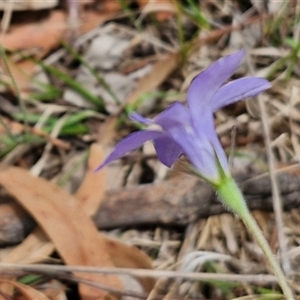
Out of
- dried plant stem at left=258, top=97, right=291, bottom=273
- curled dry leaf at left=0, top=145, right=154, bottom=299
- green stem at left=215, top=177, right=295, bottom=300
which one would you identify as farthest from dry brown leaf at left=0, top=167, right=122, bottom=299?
green stem at left=215, top=177, right=295, bottom=300

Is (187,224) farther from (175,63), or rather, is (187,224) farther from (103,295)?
(175,63)

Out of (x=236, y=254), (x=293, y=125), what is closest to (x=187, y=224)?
(x=236, y=254)

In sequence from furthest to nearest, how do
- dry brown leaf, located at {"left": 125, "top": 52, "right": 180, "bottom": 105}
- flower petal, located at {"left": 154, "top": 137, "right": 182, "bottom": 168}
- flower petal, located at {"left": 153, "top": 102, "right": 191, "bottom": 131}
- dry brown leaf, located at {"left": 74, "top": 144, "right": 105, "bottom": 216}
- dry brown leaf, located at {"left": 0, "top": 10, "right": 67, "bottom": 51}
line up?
dry brown leaf, located at {"left": 0, "top": 10, "right": 67, "bottom": 51}
dry brown leaf, located at {"left": 125, "top": 52, "right": 180, "bottom": 105}
dry brown leaf, located at {"left": 74, "top": 144, "right": 105, "bottom": 216}
flower petal, located at {"left": 154, "top": 137, "right": 182, "bottom": 168}
flower petal, located at {"left": 153, "top": 102, "right": 191, "bottom": 131}

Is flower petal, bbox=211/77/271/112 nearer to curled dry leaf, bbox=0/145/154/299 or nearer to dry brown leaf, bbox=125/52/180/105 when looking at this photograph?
curled dry leaf, bbox=0/145/154/299

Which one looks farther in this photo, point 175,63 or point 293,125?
point 175,63

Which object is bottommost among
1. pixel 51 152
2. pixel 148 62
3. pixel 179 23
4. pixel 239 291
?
pixel 239 291

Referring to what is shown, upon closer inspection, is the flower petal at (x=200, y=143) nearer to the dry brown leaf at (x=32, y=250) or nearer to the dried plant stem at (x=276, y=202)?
the dried plant stem at (x=276, y=202)

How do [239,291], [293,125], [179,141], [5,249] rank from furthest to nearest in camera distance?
[293,125] → [5,249] → [239,291] → [179,141]

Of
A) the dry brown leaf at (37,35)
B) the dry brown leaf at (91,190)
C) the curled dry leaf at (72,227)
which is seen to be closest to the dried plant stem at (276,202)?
the curled dry leaf at (72,227)
